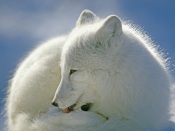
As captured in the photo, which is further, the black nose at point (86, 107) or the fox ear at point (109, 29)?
the black nose at point (86, 107)

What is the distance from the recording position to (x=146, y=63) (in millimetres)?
4445

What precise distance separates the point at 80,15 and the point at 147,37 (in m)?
0.82

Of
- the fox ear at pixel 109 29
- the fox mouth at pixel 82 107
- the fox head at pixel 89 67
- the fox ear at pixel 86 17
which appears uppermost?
the fox ear at pixel 86 17

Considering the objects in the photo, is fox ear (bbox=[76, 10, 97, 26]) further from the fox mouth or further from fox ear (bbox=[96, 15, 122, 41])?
the fox mouth

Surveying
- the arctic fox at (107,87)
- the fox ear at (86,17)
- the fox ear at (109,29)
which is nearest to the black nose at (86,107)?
the arctic fox at (107,87)

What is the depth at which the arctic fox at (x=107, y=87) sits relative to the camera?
427 centimetres

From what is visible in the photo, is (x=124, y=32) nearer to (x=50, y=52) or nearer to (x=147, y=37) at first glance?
(x=147, y=37)

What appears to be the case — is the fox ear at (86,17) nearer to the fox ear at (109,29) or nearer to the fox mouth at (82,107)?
the fox ear at (109,29)

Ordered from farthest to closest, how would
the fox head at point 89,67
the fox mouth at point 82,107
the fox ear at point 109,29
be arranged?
the fox mouth at point 82,107, the fox head at point 89,67, the fox ear at point 109,29

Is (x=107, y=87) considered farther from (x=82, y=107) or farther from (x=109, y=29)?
(x=109, y=29)

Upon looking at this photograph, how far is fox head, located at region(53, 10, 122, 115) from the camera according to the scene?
4.34 m

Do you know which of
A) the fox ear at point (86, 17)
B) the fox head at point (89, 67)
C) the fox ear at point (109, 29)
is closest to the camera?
the fox ear at point (109, 29)

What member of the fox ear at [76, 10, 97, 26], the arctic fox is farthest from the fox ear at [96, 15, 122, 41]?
the fox ear at [76, 10, 97, 26]

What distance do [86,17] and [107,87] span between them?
100 cm
